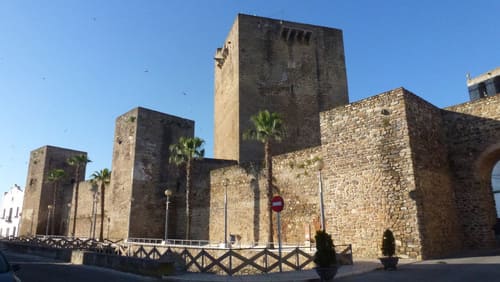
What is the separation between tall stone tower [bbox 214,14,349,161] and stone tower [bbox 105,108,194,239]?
585 centimetres

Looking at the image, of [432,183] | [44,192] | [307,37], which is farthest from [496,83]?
[44,192]

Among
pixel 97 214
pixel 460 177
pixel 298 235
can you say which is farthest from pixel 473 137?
pixel 97 214

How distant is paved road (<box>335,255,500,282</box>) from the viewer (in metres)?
Result: 8.29

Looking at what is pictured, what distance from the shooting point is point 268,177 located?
765 inches

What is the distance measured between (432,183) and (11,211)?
55.9 m

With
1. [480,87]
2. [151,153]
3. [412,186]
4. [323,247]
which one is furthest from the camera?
[480,87]

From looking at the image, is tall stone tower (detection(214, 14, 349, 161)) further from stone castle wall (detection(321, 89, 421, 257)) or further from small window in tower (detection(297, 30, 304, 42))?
stone castle wall (detection(321, 89, 421, 257))

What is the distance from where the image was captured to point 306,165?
18.9 metres

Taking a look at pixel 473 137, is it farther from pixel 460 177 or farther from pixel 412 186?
pixel 412 186

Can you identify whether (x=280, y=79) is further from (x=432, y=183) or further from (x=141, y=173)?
(x=432, y=183)

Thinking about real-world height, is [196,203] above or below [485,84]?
below

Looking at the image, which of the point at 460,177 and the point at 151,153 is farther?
the point at 151,153

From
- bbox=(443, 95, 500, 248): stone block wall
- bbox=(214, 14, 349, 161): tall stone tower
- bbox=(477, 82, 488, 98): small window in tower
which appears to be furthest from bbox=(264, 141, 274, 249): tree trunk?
Answer: bbox=(477, 82, 488, 98): small window in tower

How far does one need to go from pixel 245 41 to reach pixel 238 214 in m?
16.7
